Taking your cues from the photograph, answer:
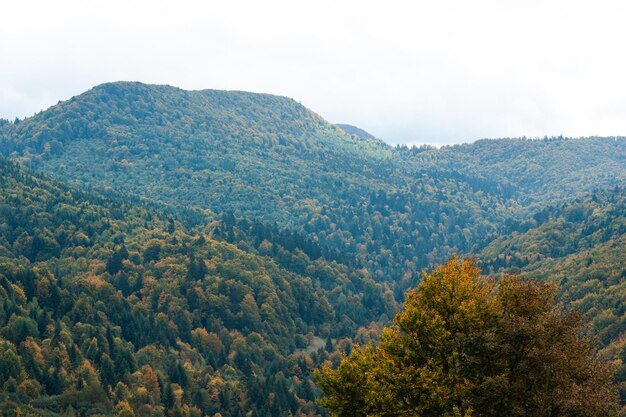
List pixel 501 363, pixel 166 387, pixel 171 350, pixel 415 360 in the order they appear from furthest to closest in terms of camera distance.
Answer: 1. pixel 171 350
2. pixel 166 387
3. pixel 415 360
4. pixel 501 363

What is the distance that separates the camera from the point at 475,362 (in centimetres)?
3862

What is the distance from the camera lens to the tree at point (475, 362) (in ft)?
119

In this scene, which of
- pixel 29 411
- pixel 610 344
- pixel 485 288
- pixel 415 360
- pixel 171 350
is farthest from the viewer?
pixel 171 350

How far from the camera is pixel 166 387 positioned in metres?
146

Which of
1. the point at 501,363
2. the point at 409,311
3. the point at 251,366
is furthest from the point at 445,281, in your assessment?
the point at 251,366

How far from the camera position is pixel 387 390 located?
3922 centimetres

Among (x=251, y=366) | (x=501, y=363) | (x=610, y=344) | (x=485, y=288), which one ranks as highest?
(x=485, y=288)

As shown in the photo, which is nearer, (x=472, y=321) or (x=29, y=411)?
(x=472, y=321)

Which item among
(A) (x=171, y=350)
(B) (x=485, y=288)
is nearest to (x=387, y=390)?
(B) (x=485, y=288)

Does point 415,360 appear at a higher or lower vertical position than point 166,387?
higher

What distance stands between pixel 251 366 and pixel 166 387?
38703 millimetres

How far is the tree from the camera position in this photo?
36219 mm

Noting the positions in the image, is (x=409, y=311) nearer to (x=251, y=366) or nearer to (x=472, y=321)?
Answer: (x=472, y=321)

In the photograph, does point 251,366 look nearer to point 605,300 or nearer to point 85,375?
point 85,375
